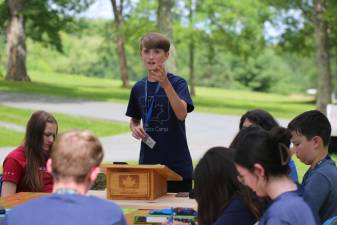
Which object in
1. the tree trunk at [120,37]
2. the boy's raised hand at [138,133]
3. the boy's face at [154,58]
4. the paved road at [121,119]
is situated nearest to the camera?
the boy's face at [154,58]

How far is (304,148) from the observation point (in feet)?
15.6

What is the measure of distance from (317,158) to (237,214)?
52.1 inches

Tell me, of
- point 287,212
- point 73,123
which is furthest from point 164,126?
point 73,123

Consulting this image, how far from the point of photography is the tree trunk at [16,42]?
34.2m

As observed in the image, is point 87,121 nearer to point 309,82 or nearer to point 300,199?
point 300,199

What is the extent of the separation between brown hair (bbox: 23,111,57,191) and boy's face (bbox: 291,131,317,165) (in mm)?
1863

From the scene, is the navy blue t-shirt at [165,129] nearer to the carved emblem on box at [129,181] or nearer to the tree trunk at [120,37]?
the carved emblem on box at [129,181]

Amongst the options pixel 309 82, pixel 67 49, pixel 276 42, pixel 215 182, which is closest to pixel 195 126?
pixel 215 182

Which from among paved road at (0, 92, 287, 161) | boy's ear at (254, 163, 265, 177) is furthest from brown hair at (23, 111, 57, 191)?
Result: paved road at (0, 92, 287, 161)

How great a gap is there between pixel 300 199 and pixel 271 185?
5.5 inches

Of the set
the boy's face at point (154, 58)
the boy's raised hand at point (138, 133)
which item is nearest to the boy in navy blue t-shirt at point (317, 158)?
the boy's face at point (154, 58)

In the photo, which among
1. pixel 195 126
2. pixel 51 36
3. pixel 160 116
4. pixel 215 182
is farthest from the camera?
pixel 51 36

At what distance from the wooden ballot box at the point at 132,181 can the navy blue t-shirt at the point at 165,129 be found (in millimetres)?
454

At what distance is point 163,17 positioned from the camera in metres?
24.9
